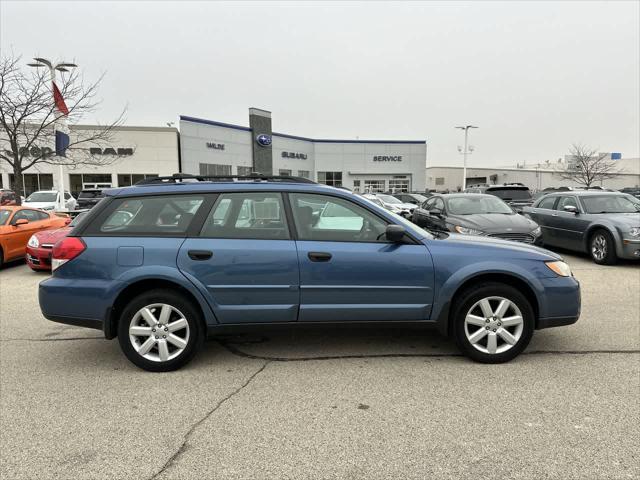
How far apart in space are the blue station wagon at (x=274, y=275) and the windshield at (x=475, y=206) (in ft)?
19.6

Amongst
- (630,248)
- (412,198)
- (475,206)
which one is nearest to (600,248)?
(630,248)

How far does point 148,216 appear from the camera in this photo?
398 cm

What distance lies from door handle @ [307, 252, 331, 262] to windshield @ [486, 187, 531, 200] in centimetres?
1428

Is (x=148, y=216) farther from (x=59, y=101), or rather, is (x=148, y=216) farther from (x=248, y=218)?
(x=59, y=101)

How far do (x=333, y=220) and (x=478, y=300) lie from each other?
4.73 ft

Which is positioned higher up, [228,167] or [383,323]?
[228,167]

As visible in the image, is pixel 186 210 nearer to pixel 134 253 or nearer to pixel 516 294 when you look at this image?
pixel 134 253

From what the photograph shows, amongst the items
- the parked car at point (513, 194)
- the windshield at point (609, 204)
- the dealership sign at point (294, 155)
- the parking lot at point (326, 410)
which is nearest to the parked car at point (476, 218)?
the windshield at point (609, 204)

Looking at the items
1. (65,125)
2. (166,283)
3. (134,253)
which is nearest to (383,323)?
(166,283)

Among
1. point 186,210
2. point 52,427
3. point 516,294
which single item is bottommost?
point 52,427

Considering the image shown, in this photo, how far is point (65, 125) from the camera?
1548 centimetres

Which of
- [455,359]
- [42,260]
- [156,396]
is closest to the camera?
[156,396]

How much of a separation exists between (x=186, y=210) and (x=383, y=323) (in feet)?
6.53

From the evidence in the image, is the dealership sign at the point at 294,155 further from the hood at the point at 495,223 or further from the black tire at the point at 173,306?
the black tire at the point at 173,306
